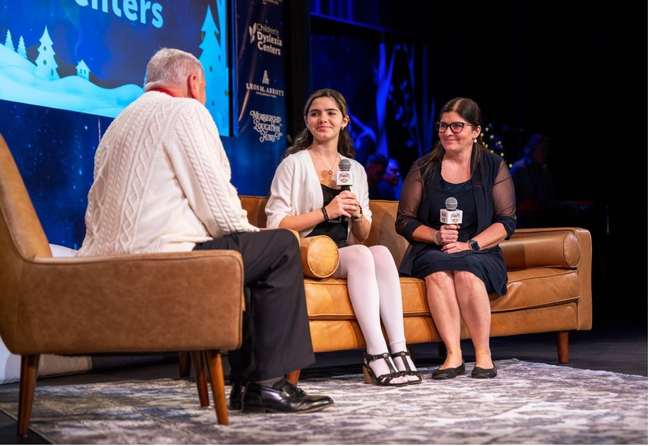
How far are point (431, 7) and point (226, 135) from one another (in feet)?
13.5

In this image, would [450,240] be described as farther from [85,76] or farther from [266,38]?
[266,38]

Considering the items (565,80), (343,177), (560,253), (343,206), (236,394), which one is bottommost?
(236,394)

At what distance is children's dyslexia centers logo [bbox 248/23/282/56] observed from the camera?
6375mm

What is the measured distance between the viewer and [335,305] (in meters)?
3.11

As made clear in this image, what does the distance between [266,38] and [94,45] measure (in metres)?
1.81

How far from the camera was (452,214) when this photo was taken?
3.39 metres

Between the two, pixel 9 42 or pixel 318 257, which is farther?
pixel 9 42

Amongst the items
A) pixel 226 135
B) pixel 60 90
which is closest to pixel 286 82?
pixel 226 135

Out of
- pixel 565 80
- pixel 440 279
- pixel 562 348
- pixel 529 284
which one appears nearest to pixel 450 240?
pixel 440 279

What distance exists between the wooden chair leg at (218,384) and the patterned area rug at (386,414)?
0.03 m

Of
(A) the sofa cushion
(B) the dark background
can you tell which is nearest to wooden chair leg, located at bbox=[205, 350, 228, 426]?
(A) the sofa cushion

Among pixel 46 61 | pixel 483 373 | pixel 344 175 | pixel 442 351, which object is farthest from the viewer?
pixel 46 61

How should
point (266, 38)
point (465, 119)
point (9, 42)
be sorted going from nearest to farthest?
1. point (465, 119)
2. point (9, 42)
3. point (266, 38)

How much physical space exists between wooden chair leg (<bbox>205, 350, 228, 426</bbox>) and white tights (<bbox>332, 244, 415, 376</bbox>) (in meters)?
0.97
